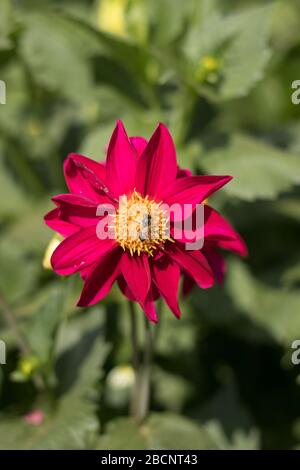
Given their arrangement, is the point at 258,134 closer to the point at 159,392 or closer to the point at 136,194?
the point at 159,392

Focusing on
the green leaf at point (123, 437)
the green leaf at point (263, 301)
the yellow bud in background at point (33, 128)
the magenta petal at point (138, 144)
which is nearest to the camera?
the magenta petal at point (138, 144)

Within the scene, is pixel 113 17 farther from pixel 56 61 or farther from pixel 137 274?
pixel 137 274

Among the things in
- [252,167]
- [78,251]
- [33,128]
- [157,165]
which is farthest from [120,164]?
[33,128]

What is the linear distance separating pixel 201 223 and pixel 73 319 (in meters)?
0.70

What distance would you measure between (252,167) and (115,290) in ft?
1.54

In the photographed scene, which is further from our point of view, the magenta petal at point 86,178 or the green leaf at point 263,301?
the green leaf at point 263,301

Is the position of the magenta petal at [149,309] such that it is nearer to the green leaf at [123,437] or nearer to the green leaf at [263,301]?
the green leaf at [123,437]

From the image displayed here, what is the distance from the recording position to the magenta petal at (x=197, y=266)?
127 centimetres

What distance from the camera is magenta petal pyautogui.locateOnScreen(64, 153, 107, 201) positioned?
4.21 feet

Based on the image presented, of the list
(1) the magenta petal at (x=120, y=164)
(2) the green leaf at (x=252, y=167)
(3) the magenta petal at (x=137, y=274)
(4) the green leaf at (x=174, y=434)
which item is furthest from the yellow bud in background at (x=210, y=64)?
(4) the green leaf at (x=174, y=434)

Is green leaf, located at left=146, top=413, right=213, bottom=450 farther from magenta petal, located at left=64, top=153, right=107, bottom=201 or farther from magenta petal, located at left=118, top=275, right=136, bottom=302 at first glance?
magenta petal, located at left=64, top=153, right=107, bottom=201

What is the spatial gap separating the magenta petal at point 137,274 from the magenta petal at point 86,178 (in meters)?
0.12
